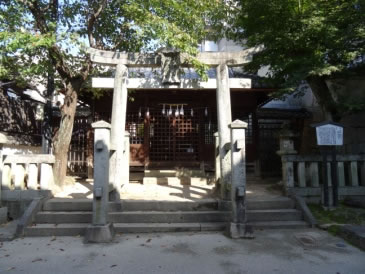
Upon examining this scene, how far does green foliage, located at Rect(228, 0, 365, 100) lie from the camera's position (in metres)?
7.27

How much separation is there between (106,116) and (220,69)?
21.4 feet

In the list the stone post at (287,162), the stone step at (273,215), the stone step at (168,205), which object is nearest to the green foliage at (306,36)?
the stone post at (287,162)

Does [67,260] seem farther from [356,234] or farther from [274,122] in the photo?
[274,122]

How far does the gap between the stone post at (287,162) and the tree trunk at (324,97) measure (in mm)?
1715

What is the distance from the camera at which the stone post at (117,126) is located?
6.48 metres

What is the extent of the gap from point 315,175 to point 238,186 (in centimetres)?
316

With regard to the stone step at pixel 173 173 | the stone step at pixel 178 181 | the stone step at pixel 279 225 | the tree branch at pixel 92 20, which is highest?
the tree branch at pixel 92 20

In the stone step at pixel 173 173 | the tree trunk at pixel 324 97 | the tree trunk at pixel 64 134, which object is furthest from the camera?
the stone step at pixel 173 173

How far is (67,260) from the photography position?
4.42 m

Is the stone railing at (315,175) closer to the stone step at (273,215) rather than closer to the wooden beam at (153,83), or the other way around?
the stone step at (273,215)

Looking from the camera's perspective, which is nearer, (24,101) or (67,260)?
(67,260)

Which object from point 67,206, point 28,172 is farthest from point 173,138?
point 28,172

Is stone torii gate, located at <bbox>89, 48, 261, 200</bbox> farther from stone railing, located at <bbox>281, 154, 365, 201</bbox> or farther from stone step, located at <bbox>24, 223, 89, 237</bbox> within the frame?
stone railing, located at <bbox>281, 154, 365, 201</bbox>

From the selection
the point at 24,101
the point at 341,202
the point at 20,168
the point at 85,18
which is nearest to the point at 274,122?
the point at 341,202
